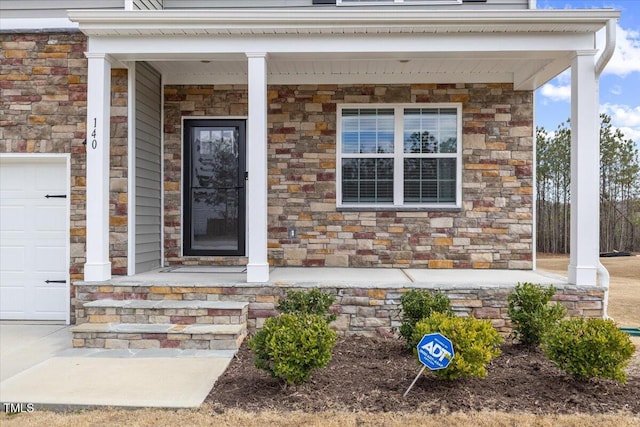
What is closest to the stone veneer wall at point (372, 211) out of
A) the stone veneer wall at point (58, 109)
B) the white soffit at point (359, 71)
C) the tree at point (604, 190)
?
the white soffit at point (359, 71)

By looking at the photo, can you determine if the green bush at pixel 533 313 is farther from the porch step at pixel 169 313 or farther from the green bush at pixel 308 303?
the porch step at pixel 169 313

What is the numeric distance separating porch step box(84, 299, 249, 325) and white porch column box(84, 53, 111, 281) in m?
0.46

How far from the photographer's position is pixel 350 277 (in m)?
5.50

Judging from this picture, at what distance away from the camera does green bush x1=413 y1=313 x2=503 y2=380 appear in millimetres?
3326

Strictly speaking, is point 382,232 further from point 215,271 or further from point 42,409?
point 42,409

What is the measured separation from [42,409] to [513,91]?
6.37m

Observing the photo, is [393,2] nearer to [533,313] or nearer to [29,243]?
[533,313]

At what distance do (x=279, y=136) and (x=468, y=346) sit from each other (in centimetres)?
412

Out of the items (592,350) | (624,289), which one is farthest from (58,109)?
(624,289)

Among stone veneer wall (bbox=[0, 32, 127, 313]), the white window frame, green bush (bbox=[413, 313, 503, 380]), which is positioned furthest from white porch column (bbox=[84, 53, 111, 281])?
green bush (bbox=[413, 313, 503, 380])

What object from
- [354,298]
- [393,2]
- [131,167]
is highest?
[393,2]

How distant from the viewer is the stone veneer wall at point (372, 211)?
649 centimetres

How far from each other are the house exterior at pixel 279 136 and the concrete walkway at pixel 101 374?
3.09ft

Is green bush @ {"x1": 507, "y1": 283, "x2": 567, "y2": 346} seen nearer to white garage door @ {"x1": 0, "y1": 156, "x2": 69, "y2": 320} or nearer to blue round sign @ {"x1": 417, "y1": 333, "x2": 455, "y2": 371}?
blue round sign @ {"x1": 417, "y1": 333, "x2": 455, "y2": 371}
